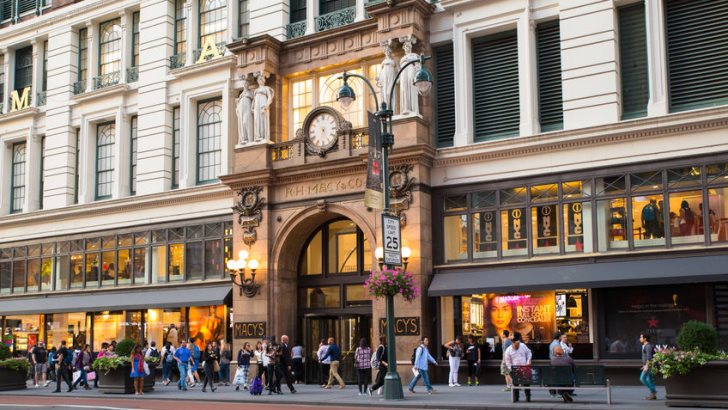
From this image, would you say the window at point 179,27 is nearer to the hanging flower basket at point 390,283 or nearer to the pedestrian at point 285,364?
the pedestrian at point 285,364

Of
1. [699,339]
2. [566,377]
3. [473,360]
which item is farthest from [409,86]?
[699,339]

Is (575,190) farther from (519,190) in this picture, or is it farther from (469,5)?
(469,5)

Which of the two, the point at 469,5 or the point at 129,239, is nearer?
the point at 469,5

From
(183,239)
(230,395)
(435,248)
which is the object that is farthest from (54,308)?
(435,248)

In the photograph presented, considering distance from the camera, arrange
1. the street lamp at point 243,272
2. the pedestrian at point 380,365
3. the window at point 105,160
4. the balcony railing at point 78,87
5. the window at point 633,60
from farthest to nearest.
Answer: the balcony railing at point 78,87
the window at point 105,160
the street lamp at point 243,272
the window at point 633,60
the pedestrian at point 380,365

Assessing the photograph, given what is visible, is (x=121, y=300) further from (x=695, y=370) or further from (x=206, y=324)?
(x=695, y=370)

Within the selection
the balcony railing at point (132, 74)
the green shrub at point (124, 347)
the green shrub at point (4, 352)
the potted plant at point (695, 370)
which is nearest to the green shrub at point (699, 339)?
the potted plant at point (695, 370)

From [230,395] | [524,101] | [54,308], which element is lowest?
[230,395]

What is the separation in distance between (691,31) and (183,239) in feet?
67.2

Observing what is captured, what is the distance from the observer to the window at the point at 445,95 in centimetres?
2948

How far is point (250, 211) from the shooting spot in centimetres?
3175

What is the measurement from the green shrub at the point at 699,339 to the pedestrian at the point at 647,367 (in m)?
1.07

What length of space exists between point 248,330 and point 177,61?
12.4m

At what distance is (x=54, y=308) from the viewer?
37844mm
